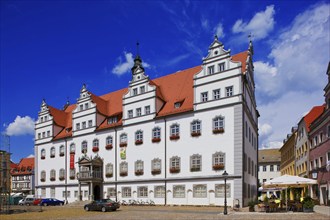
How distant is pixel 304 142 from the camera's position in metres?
51.1

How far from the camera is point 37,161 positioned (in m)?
59.7

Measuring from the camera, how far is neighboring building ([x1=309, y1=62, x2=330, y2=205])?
124 ft

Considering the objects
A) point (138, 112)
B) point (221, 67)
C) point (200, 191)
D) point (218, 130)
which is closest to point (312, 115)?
point (221, 67)

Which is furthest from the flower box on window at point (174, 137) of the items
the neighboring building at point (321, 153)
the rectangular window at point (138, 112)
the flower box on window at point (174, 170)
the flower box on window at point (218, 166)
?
the neighboring building at point (321, 153)

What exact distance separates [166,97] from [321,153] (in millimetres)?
20182

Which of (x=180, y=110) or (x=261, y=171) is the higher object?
(x=180, y=110)

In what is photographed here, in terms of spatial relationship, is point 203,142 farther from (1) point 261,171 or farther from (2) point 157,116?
(1) point 261,171

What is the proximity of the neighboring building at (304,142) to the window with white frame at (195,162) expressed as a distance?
19291mm

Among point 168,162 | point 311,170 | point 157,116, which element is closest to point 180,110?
point 157,116

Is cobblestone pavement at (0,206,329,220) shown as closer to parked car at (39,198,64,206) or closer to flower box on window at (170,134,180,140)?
flower box on window at (170,134,180,140)

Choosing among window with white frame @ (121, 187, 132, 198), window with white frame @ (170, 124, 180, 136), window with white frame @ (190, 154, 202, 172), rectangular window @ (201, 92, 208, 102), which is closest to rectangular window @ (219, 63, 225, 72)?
rectangular window @ (201, 92, 208, 102)

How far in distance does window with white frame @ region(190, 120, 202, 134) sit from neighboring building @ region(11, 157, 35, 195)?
67.0m

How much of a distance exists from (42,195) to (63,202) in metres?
7.70

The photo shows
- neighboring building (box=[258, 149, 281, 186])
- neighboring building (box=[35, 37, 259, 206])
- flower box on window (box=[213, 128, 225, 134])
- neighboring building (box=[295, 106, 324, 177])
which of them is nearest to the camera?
neighboring building (box=[35, 37, 259, 206])
